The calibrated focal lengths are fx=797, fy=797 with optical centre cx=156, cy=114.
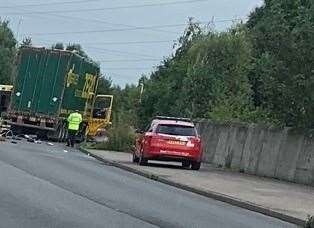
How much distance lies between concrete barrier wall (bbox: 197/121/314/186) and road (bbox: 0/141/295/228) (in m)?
5.05

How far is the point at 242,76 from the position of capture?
3978 cm

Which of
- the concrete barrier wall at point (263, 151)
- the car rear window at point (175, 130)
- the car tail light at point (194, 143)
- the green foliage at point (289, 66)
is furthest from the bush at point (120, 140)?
the green foliage at point (289, 66)

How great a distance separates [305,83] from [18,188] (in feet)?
36.1

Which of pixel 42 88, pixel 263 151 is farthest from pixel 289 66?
pixel 42 88

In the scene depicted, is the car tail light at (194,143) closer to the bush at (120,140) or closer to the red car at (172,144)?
the red car at (172,144)

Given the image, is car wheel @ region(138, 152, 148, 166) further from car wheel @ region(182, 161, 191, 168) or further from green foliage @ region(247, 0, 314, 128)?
green foliage @ region(247, 0, 314, 128)

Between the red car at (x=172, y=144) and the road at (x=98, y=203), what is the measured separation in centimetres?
480

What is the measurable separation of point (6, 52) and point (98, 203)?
73.8m

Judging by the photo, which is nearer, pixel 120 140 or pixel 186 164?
pixel 186 164

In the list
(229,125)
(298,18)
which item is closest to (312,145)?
(298,18)

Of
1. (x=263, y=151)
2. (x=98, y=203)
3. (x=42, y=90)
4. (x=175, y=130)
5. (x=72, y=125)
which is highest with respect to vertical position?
(x=42, y=90)

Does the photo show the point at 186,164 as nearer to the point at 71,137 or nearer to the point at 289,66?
the point at 289,66

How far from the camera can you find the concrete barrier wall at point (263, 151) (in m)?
23.1

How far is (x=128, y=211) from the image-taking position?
43.6 ft
